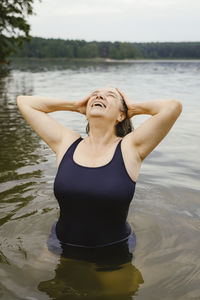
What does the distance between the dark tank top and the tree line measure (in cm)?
12857

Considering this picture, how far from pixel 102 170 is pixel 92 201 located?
30 centimetres

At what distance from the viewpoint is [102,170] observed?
10.8 ft

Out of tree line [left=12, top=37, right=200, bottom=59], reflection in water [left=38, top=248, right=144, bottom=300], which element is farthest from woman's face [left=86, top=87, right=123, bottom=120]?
tree line [left=12, top=37, right=200, bottom=59]

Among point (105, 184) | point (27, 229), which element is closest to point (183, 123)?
point (27, 229)

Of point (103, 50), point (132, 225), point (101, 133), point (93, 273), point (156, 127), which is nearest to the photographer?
point (156, 127)

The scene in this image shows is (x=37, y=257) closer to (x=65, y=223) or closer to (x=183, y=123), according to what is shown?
(x=65, y=223)

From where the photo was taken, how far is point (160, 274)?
3.61m

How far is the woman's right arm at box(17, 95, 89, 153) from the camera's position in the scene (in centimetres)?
373

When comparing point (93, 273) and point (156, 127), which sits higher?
point (156, 127)

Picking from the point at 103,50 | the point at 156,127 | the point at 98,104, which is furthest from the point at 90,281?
the point at 103,50

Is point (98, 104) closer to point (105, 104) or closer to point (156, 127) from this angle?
point (105, 104)

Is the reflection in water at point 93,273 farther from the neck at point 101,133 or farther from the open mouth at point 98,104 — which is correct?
the open mouth at point 98,104

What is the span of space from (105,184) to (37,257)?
1.28 m

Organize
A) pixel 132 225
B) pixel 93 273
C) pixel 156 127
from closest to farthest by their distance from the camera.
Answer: pixel 156 127 → pixel 93 273 → pixel 132 225
